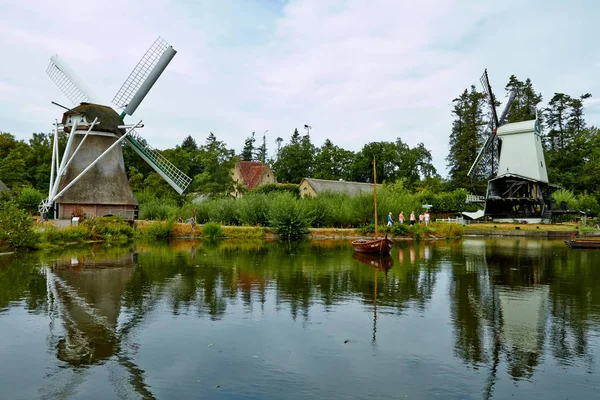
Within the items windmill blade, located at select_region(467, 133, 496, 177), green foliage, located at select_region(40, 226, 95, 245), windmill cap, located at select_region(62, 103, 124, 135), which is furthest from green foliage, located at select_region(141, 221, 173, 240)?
windmill blade, located at select_region(467, 133, 496, 177)

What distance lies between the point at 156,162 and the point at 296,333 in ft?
99.8

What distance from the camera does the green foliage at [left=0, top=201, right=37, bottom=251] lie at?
22547 millimetres

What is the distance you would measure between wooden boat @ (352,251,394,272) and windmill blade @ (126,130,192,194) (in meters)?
18.1

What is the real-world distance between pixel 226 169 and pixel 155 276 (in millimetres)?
32601

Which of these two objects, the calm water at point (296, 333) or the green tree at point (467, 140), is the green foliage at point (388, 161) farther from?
the calm water at point (296, 333)

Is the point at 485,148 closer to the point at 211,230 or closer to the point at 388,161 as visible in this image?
the point at 388,161

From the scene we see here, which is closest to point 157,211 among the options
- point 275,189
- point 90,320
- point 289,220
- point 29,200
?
point 289,220

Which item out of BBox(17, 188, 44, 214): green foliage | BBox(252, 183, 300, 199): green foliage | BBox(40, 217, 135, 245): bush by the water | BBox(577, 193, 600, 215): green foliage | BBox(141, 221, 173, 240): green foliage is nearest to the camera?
BBox(40, 217, 135, 245): bush by the water

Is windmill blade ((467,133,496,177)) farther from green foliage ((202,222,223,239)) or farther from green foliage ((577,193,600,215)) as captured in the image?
green foliage ((202,222,223,239))

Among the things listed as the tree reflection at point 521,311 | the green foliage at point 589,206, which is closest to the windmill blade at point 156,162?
the tree reflection at point 521,311

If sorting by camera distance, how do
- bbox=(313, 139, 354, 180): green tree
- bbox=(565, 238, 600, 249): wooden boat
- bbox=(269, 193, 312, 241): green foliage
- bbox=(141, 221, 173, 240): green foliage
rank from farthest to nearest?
bbox=(313, 139, 354, 180): green tree < bbox=(269, 193, 312, 241): green foliage < bbox=(141, 221, 173, 240): green foliage < bbox=(565, 238, 600, 249): wooden boat

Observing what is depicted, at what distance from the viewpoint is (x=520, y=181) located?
49094 millimetres

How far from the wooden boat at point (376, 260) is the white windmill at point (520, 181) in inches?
1165

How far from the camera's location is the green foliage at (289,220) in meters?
37.0
